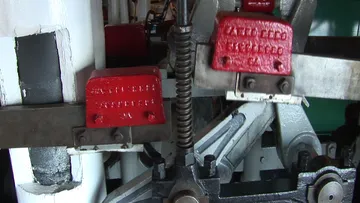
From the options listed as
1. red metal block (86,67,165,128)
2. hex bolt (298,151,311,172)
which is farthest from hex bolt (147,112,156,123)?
hex bolt (298,151,311,172)

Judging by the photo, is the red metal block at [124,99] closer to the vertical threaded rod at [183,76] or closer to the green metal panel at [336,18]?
the vertical threaded rod at [183,76]

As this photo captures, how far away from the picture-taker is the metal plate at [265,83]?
0.75 m

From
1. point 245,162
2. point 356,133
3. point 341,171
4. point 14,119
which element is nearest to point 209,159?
point 341,171

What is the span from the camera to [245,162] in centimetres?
143

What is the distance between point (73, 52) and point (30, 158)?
26 centimetres

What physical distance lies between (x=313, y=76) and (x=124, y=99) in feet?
1.23

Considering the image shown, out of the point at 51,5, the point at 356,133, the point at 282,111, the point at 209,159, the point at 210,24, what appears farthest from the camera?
the point at 356,133

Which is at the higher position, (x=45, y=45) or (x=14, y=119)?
(x=45, y=45)

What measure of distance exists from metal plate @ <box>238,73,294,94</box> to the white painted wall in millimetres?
337

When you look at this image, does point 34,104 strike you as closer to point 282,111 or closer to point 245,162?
point 282,111

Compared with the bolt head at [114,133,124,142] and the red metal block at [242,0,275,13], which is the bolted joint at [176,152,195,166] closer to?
the bolt head at [114,133,124,142]

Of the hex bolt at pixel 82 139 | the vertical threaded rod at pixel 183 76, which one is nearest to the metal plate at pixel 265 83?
the vertical threaded rod at pixel 183 76

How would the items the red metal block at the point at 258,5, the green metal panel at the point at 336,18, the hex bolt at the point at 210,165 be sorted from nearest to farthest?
the hex bolt at the point at 210,165 < the red metal block at the point at 258,5 < the green metal panel at the point at 336,18

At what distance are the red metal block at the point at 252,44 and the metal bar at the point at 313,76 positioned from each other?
1.0 inches
